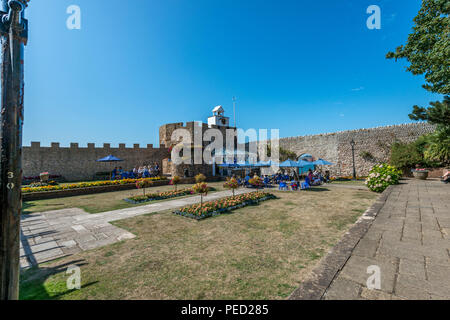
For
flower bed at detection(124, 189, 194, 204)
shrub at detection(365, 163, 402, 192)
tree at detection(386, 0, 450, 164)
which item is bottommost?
flower bed at detection(124, 189, 194, 204)

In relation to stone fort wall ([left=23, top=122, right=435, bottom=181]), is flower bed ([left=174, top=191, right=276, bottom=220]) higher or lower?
lower

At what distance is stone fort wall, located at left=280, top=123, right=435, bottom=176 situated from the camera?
16516mm

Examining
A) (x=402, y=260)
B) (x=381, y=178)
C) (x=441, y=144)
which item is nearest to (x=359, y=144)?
(x=441, y=144)

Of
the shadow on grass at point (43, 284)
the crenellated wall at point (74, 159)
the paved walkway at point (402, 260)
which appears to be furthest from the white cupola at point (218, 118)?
the shadow on grass at point (43, 284)

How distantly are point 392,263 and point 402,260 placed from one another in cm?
25

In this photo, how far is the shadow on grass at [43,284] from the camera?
2.57 m

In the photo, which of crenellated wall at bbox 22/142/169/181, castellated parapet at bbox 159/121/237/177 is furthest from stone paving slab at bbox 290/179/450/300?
crenellated wall at bbox 22/142/169/181

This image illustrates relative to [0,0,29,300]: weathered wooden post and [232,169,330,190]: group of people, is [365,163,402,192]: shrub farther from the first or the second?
[0,0,29,300]: weathered wooden post

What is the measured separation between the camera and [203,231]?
4953mm

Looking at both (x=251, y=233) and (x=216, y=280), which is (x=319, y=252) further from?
(x=216, y=280)

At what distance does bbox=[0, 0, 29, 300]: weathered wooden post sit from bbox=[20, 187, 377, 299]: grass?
154 cm

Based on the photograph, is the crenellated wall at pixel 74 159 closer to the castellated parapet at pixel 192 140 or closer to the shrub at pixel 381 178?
the castellated parapet at pixel 192 140

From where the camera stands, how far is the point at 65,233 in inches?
197
